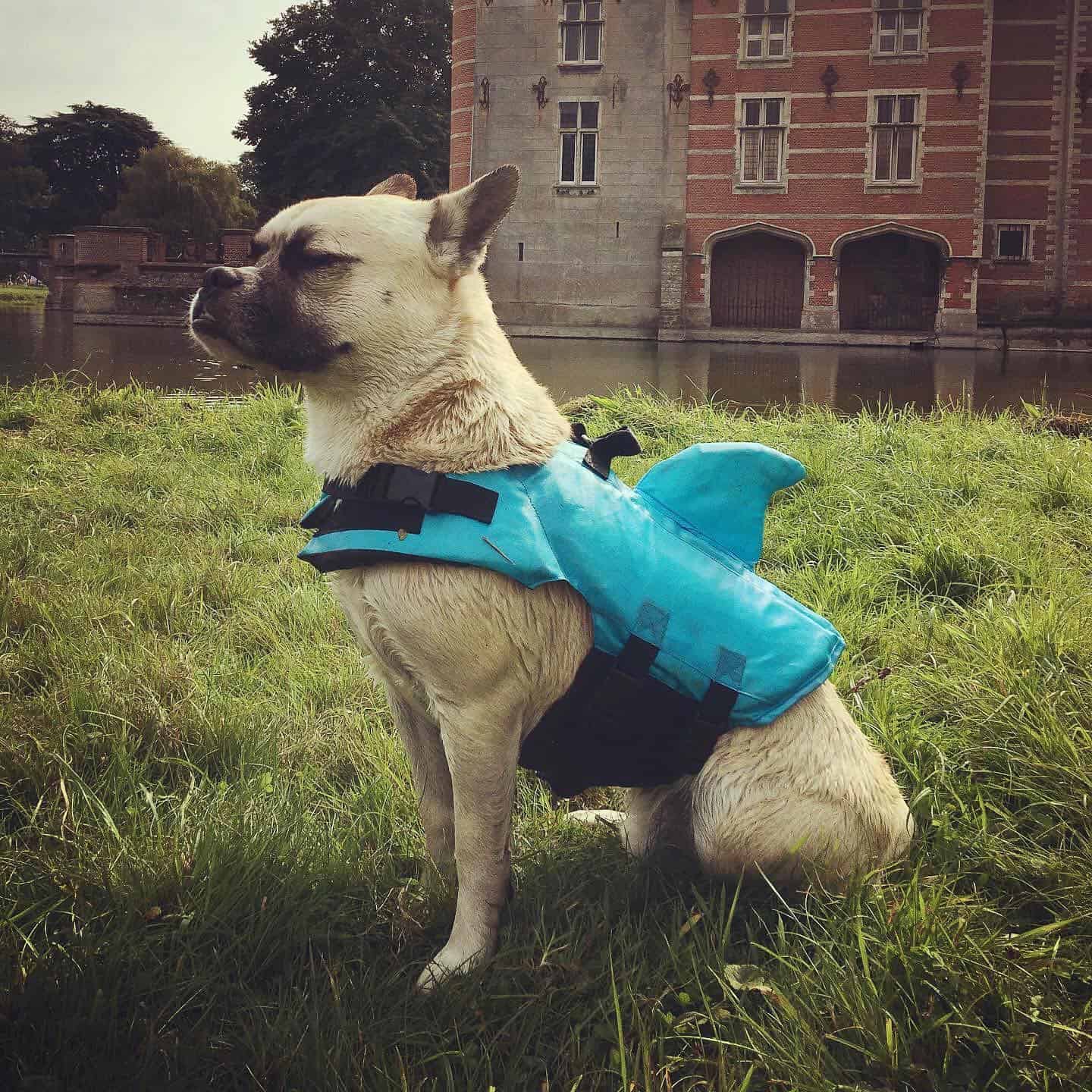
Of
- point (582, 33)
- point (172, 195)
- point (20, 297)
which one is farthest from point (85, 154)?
point (582, 33)

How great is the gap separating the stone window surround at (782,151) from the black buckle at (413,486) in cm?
2718

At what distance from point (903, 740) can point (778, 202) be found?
26692 mm

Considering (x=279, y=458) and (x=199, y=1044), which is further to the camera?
(x=279, y=458)

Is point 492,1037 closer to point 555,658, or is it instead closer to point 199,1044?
point 199,1044

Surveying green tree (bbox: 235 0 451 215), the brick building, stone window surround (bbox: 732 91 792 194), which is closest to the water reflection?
the brick building

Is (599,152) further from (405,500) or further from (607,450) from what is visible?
(405,500)

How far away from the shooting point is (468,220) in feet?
6.57

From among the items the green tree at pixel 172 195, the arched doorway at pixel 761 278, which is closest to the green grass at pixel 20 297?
the green tree at pixel 172 195

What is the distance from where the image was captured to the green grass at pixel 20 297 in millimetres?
33331

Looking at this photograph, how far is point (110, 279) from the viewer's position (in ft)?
87.4

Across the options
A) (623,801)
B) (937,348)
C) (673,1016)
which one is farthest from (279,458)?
(937,348)

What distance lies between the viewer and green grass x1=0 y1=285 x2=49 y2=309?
33.3 meters

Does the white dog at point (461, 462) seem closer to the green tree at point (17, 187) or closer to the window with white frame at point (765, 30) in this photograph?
the window with white frame at point (765, 30)

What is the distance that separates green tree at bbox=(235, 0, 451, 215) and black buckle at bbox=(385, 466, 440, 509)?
37.9 m
